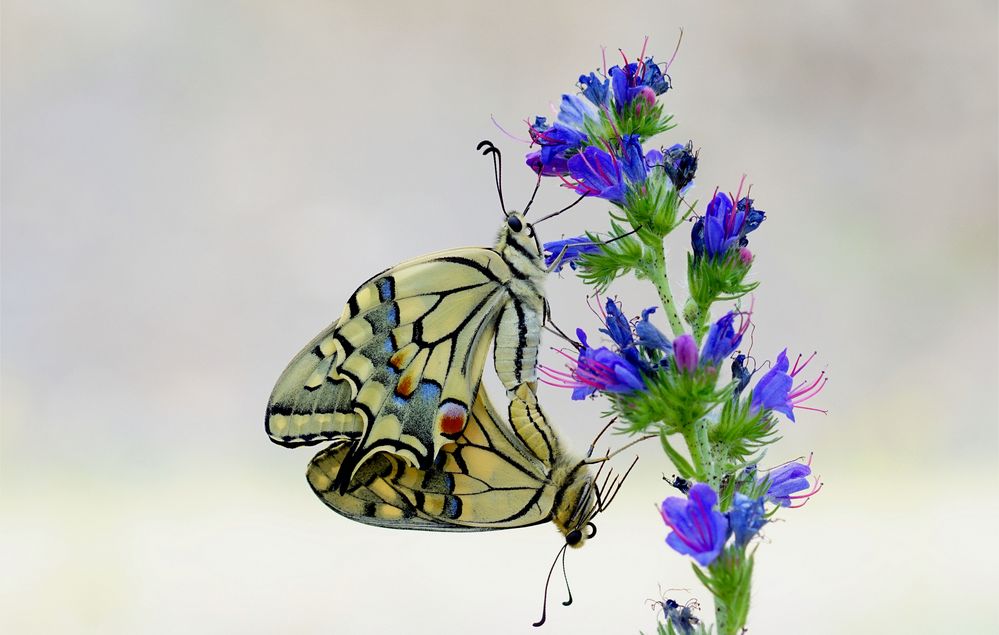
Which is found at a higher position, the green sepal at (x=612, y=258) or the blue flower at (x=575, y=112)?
the blue flower at (x=575, y=112)

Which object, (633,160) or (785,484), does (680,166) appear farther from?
(785,484)

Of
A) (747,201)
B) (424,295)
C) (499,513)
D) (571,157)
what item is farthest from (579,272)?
(499,513)

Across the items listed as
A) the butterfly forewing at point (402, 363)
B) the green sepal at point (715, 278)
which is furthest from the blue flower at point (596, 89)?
the butterfly forewing at point (402, 363)

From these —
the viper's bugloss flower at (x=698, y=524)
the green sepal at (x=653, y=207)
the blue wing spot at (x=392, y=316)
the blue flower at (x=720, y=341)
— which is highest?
the green sepal at (x=653, y=207)

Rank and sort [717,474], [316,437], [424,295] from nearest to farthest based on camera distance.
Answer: [717,474] → [316,437] → [424,295]

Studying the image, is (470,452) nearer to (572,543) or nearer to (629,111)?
(572,543)

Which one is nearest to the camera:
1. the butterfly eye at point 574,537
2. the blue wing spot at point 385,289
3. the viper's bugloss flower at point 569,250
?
the viper's bugloss flower at point 569,250

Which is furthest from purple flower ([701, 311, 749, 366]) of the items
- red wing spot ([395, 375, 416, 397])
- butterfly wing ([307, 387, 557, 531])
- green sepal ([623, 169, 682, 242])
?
red wing spot ([395, 375, 416, 397])

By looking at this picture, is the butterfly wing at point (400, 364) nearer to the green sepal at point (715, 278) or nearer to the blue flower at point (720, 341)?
the green sepal at point (715, 278)
